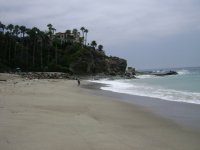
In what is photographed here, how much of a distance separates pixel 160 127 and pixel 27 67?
6897 centimetres

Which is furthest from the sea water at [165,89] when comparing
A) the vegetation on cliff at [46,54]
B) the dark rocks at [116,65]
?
the dark rocks at [116,65]

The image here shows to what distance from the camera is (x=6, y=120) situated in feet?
27.7

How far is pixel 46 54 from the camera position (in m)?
85.1

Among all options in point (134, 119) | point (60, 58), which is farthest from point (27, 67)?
point (134, 119)

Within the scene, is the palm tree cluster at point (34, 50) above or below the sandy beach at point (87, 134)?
above

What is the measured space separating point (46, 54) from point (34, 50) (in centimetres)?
518

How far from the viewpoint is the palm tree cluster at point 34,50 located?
75419mm

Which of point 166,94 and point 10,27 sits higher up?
point 10,27

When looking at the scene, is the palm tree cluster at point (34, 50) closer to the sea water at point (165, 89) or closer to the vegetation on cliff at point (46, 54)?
the vegetation on cliff at point (46, 54)

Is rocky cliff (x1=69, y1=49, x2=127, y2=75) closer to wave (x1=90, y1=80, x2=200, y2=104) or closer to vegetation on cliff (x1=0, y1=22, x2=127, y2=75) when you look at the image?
vegetation on cliff (x1=0, y1=22, x2=127, y2=75)

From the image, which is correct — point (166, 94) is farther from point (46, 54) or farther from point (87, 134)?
point (46, 54)

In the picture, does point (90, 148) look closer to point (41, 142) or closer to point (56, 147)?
point (56, 147)

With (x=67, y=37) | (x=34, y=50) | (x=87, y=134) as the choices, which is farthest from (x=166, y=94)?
(x=67, y=37)

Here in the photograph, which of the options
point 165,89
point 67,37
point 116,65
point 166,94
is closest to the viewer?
point 166,94
